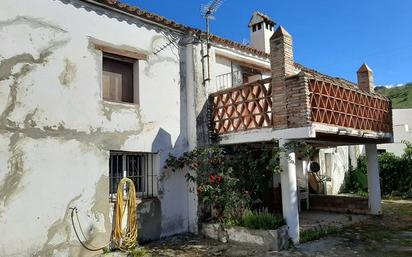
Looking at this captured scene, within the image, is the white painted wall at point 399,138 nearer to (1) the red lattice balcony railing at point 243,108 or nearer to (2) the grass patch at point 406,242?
(2) the grass patch at point 406,242

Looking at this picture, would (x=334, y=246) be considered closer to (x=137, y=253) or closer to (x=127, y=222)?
(x=137, y=253)

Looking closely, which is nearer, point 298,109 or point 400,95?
point 298,109

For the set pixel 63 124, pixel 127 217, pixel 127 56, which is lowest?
pixel 127 217

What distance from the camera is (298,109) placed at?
991 cm

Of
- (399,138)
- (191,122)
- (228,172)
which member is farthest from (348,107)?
(399,138)

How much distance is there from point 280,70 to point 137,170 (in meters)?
4.79

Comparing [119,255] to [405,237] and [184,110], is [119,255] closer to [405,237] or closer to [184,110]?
[184,110]

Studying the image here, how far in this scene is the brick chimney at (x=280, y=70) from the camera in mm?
10227

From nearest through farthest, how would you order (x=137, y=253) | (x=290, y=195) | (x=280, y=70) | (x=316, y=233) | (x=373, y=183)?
(x=137, y=253) → (x=290, y=195) → (x=280, y=70) → (x=316, y=233) → (x=373, y=183)

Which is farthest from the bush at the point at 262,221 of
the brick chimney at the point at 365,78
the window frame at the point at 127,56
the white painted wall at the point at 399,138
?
the white painted wall at the point at 399,138

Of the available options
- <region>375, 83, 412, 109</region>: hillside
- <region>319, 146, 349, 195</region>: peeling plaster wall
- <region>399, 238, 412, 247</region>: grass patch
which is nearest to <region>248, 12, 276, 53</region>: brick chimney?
<region>319, 146, 349, 195</region>: peeling plaster wall

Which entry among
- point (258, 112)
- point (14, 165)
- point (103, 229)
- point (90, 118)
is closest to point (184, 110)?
point (258, 112)

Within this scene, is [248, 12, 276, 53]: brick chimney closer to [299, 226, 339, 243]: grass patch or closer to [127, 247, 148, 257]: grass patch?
[299, 226, 339, 243]: grass patch

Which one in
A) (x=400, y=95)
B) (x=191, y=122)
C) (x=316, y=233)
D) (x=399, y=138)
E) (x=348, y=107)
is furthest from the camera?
(x=400, y=95)
